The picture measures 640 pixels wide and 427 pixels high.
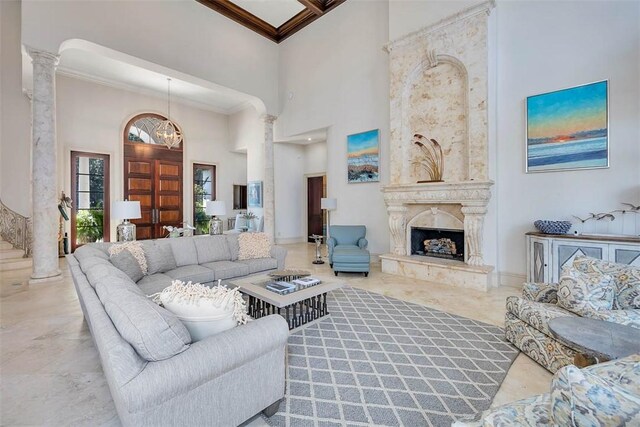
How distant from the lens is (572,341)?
5.19ft

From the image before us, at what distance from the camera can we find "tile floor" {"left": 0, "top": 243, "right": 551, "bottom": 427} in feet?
5.90

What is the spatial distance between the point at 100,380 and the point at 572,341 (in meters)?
3.10

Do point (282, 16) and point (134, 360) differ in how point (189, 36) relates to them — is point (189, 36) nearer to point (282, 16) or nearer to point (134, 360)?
point (282, 16)

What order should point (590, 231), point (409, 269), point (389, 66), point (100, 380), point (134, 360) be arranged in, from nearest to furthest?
point (134, 360) < point (100, 380) < point (590, 231) < point (409, 269) < point (389, 66)

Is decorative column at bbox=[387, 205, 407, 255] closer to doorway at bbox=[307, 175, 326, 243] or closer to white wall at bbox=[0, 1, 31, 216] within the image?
doorway at bbox=[307, 175, 326, 243]

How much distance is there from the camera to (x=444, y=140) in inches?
194

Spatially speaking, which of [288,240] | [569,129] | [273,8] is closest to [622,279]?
[569,129]

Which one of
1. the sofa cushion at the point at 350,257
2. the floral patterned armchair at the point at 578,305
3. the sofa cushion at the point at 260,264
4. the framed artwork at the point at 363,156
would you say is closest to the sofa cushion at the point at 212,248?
the sofa cushion at the point at 260,264

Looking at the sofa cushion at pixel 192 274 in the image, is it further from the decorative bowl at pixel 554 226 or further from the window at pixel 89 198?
the window at pixel 89 198

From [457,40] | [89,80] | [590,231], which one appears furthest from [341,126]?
[89,80]

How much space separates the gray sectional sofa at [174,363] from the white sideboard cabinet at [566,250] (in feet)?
10.8

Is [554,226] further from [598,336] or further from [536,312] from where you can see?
[598,336]

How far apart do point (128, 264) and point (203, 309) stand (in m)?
2.08

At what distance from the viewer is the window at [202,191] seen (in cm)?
925
